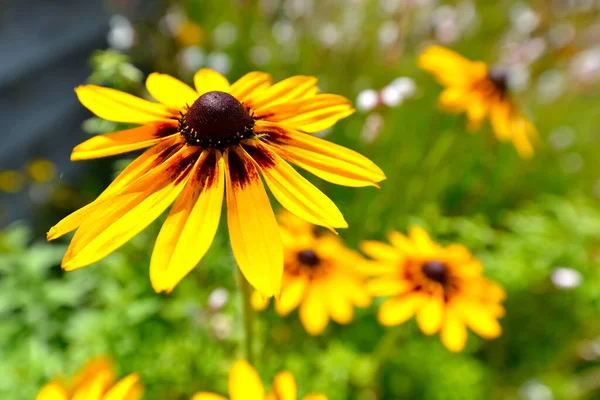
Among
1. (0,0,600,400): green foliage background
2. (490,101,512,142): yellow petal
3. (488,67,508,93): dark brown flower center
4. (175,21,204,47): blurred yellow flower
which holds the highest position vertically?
(175,21,204,47): blurred yellow flower

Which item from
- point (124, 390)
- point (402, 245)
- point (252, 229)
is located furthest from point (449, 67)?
point (124, 390)

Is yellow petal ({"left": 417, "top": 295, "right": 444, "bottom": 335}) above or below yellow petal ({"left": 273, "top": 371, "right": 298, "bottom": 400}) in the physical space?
above

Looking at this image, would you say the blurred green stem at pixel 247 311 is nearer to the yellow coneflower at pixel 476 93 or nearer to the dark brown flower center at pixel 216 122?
the dark brown flower center at pixel 216 122

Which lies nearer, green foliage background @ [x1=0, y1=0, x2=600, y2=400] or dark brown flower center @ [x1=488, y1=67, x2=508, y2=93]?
green foliage background @ [x1=0, y1=0, x2=600, y2=400]

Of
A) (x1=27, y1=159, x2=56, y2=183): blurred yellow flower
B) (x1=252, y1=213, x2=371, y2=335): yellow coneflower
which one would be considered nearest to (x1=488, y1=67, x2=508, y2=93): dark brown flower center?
(x1=252, y1=213, x2=371, y2=335): yellow coneflower

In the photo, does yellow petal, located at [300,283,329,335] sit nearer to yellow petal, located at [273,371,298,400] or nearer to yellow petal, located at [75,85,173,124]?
yellow petal, located at [273,371,298,400]

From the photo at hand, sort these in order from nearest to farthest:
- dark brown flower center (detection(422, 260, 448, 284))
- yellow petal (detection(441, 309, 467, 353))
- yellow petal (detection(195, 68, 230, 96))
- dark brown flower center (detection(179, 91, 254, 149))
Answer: dark brown flower center (detection(179, 91, 254, 149)) < yellow petal (detection(195, 68, 230, 96)) < yellow petal (detection(441, 309, 467, 353)) < dark brown flower center (detection(422, 260, 448, 284))
